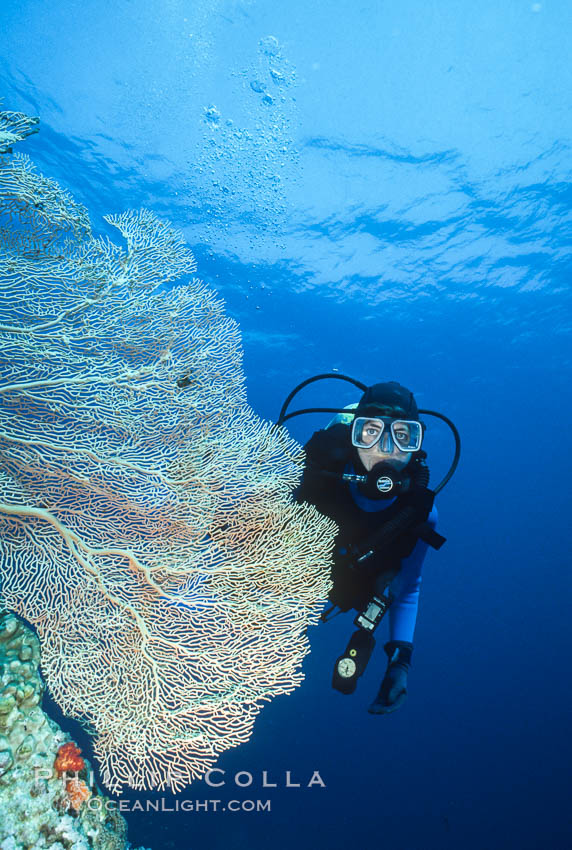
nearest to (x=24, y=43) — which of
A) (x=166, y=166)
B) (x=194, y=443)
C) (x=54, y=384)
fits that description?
(x=166, y=166)

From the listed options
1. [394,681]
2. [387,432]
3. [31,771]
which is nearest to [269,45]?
[387,432]

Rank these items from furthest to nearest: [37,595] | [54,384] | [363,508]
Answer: [363,508], [54,384], [37,595]

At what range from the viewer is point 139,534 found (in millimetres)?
3406

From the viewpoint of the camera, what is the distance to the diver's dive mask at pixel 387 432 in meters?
3.89

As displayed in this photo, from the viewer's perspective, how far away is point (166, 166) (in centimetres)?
1468

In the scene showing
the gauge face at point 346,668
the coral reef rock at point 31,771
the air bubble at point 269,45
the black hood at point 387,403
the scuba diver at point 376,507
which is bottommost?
the coral reef rock at point 31,771

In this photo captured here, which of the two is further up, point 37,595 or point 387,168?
point 387,168

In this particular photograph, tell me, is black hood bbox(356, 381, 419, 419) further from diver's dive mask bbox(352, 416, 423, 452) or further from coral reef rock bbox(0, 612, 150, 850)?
coral reef rock bbox(0, 612, 150, 850)

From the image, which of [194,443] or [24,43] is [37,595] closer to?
[194,443]

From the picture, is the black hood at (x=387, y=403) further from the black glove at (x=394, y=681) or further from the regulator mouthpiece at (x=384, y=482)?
the black glove at (x=394, y=681)

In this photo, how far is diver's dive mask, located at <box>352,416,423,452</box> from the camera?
12.8ft

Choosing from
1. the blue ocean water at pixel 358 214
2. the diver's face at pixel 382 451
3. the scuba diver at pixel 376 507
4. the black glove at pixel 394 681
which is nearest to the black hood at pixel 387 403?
the scuba diver at pixel 376 507

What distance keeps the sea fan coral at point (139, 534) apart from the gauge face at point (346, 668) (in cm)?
45

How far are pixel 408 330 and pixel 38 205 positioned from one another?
19450 millimetres
